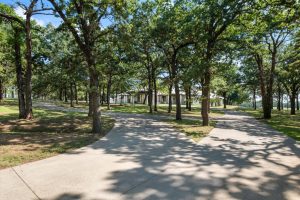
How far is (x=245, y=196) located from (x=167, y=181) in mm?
1618

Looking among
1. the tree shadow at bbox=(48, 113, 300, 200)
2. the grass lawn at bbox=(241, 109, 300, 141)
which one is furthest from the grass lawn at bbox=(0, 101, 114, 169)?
the grass lawn at bbox=(241, 109, 300, 141)

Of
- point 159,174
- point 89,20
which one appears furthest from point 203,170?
point 89,20

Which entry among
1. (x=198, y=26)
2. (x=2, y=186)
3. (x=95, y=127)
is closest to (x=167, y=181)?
(x=2, y=186)

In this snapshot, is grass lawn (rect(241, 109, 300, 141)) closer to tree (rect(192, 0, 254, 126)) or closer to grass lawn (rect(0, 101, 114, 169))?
tree (rect(192, 0, 254, 126))

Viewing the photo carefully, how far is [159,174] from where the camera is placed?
6453 mm

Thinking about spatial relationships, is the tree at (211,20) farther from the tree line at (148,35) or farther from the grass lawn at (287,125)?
the grass lawn at (287,125)

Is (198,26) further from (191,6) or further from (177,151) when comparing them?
(177,151)

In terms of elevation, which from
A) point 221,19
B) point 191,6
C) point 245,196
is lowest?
point 245,196

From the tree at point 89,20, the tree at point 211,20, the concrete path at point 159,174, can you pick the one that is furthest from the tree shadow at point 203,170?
the tree at point 211,20

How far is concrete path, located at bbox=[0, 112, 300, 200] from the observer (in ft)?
17.1

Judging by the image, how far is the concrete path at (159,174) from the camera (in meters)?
5.21

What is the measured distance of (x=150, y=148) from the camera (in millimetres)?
9695

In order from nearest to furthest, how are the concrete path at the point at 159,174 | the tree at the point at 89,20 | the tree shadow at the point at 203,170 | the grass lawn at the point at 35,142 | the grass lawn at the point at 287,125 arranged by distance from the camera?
the concrete path at the point at 159,174 → the tree shadow at the point at 203,170 → the grass lawn at the point at 35,142 → the tree at the point at 89,20 → the grass lawn at the point at 287,125

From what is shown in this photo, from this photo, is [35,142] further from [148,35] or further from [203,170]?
[148,35]
